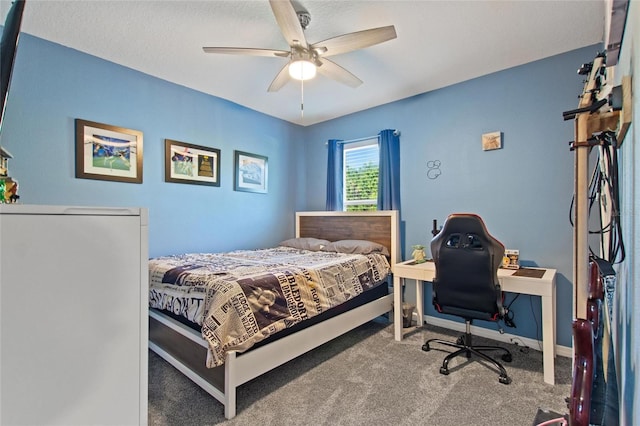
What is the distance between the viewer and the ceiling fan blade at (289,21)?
1687 millimetres

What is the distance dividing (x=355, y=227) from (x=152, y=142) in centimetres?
247

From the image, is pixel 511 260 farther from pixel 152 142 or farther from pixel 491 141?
pixel 152 142

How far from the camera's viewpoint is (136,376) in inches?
40.6

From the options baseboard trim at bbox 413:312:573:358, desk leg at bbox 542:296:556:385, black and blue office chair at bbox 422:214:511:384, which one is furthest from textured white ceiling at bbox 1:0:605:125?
baseboard trim at bbox 413:312:573:358

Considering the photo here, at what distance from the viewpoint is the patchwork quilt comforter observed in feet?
5.84

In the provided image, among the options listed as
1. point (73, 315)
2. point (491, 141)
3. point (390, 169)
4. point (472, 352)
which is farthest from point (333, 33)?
point (472, 352)

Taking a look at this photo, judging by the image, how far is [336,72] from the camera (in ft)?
8.12

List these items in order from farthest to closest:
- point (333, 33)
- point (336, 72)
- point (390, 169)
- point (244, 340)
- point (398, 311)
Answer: point (390, 169) → point (398, 311) → point (336, 72) → point (333, 33) → point (244, 340)

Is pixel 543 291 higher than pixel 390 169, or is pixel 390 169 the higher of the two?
pixel 390 169

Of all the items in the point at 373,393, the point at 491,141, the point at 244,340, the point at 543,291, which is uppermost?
the point at 491,141

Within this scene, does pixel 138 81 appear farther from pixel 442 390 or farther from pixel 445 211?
pixel 442 390

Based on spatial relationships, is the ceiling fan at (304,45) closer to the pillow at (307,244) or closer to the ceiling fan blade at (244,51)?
the ceiling fan blade at (244,51)

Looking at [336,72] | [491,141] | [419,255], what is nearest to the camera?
[336,72]

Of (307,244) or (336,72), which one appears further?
(307,244)
